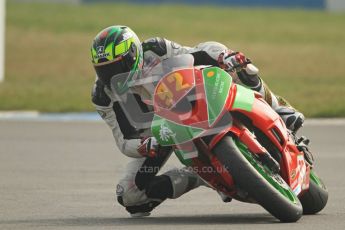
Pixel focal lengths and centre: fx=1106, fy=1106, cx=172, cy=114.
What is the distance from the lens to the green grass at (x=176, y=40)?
19547 millimetres

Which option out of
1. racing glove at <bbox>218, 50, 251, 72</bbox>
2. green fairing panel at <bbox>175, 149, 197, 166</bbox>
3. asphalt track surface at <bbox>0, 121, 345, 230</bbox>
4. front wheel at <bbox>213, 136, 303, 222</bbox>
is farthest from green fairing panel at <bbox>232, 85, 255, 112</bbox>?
asphalt track surface at <bbox>0, 121, 345, 230</bbox>

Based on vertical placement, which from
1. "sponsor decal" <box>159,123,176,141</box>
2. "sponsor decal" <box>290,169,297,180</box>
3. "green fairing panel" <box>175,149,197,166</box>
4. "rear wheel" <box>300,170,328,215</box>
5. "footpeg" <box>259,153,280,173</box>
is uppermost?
"sponsor decal" <box>159,123,176,141</box>

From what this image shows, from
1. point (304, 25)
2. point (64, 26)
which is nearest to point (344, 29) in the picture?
point (304, 25)

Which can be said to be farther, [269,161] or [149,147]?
[149,147]

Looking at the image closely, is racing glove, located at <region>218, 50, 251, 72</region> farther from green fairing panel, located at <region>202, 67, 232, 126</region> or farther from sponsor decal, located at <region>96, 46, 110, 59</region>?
sponsor decal, located at <region>96, 46, 110, 59</region>

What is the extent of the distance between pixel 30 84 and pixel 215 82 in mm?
15510

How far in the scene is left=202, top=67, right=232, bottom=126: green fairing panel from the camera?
6.98 m

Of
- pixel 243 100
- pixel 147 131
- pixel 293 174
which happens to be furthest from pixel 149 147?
pixel 293 174

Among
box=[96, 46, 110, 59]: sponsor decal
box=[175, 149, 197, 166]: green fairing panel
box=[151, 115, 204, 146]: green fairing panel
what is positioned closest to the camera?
box=[151, 115, 204, 146]: green fairing panel

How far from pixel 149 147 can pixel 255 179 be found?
34.6 inches

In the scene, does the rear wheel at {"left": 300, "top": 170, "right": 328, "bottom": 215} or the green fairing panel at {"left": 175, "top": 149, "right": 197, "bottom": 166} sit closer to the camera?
the green fairing panel at {"left": 175, "top": 149, "right": 197, "bottom": 166}

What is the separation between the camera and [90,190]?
31.3ft

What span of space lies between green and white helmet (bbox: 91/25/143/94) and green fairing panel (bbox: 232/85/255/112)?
87 centimetres

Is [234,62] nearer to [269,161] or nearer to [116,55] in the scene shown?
[116,55]
